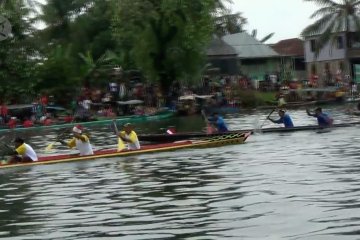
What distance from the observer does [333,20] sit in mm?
69688

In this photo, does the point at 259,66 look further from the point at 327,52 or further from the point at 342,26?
the point at 342,26

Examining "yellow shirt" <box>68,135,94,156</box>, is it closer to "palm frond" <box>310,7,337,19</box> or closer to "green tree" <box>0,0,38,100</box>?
"green tree" <box>0,0,38,100</box>

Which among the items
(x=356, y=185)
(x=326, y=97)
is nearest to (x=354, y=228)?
(x=356, y=185)

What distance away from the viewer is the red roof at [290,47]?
93.6m

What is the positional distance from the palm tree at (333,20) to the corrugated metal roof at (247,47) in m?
11.4

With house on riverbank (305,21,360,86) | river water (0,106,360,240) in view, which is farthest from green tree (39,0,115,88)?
river water (0,106,360,240)

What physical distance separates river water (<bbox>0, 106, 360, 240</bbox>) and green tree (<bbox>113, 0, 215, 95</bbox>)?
32208 mm

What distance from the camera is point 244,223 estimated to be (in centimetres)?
1210

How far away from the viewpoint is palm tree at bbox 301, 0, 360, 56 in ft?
227

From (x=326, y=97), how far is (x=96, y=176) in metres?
41.0

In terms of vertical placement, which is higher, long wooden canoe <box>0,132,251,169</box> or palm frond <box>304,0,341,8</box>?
palm frond <box>304,0,341,8</box>

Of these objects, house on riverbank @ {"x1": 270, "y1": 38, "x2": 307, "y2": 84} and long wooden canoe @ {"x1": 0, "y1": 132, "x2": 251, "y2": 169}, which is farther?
house on riverbank @ {"x1": 270, "y1": 38, "x2": 307, "y2": 84}

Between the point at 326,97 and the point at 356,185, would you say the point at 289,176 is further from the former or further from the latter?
the point at 326,97

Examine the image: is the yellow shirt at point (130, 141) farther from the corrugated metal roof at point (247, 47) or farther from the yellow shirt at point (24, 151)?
the corrugated metal roof at point (247, 47)
